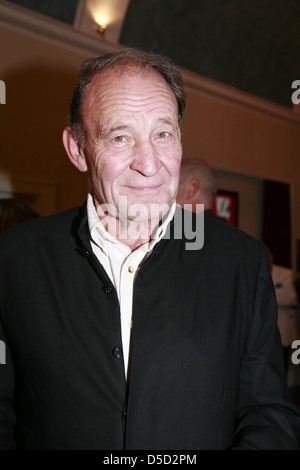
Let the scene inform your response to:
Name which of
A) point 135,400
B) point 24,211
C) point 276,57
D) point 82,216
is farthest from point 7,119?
point 276,57

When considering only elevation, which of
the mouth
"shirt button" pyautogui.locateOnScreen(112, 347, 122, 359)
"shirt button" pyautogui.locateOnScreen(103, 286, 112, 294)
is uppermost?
the mouth

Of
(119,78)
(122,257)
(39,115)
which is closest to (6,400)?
(122,257)

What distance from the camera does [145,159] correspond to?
1.36 meters

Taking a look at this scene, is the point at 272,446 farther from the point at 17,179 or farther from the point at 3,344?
the point at 17,179

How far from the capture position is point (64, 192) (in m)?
4.36

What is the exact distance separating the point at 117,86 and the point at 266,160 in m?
5.55

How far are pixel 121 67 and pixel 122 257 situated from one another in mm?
578

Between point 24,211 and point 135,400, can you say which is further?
point 24,211

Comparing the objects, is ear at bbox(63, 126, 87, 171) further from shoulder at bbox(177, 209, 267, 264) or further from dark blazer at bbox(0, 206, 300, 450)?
shoulder at bbox(177, 209, 267, 264)

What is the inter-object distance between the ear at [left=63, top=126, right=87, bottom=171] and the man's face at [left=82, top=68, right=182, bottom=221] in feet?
0.49

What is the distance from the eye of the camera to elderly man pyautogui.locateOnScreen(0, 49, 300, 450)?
4.08 feet

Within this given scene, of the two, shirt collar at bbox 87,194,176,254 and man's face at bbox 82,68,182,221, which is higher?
man's face at bbox 82,68,182,221

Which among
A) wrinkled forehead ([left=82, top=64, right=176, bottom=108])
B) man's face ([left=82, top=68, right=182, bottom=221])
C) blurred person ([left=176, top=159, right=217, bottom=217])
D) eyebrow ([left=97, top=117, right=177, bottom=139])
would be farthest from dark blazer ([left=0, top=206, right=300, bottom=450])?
blurred person ([left=176, top=159, right=217, bottom=217])

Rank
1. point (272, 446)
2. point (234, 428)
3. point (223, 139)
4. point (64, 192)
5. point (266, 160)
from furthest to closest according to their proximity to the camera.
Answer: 1. point (266, 160)
2. point (223, 139)
3. point (64, 192)
4. point (234, 428)
5. point (272, 446)
